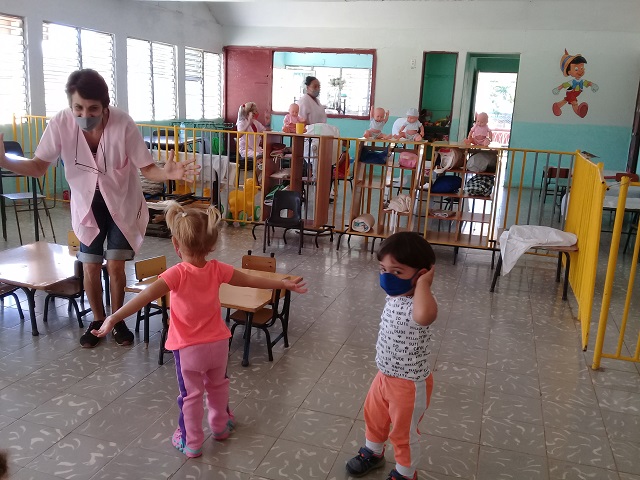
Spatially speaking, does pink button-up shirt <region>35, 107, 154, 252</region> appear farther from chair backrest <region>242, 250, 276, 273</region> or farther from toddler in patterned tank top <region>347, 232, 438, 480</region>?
toddler in patterned tank top <region>347, 232, 438, 480</region>

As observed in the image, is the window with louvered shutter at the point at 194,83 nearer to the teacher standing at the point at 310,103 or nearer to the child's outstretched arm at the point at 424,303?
the teacher standing at the point at 310,103

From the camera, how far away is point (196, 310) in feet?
8.89

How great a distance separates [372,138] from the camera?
6.92m

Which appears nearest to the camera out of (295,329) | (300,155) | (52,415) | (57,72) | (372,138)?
(52,415)

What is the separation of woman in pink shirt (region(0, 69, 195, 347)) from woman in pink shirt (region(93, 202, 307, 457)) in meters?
0.81

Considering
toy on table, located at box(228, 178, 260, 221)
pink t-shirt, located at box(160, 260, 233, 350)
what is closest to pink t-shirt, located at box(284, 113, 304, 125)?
toy on table, located at box(228, 178, 260, 221)

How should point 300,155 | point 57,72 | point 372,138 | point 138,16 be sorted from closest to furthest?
point 372,138
point 300,155
point 57,72
point 138,16

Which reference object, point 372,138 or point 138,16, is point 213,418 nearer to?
point 372,138

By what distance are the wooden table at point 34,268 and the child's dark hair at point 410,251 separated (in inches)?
110

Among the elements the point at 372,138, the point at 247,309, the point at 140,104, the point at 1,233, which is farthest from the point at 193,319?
the point at 140,104

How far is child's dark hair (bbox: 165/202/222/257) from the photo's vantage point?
2.67 m

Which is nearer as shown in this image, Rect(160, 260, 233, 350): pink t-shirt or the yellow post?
Rect(160, 260, 233, 350): pink t-shirt

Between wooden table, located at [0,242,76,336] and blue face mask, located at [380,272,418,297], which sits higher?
blue face mask, located at [380,272,418,297]

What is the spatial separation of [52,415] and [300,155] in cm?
489
